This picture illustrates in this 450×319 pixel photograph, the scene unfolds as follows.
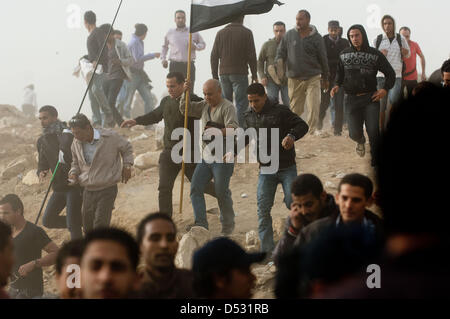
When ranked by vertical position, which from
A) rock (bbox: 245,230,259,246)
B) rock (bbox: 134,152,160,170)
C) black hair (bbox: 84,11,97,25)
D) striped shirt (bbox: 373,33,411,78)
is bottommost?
rock (bbox: 245,230,259,246)

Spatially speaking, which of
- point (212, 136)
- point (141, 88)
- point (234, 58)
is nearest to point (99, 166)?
point (212, 136)

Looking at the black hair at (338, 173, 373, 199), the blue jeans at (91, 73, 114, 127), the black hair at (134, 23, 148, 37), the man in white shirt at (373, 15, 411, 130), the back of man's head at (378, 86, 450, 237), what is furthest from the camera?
the black hair at (134, 23, 148, 37)

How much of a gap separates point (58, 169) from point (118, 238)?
4.37 metres

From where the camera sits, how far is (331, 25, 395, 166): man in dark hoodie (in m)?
7.38

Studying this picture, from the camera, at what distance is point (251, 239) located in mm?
7074

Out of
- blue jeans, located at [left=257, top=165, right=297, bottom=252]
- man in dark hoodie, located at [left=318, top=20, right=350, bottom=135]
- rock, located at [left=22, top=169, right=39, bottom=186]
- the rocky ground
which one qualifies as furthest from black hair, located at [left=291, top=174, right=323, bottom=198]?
rock, located at [left=22, top=169, right=39, bottom=186]

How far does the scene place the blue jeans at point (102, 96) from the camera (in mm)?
10523

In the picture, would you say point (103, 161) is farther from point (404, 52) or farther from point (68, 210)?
point (404, 52)

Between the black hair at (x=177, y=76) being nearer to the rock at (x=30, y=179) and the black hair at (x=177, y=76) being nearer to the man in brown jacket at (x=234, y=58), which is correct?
the man in brown jacket at (x=234, y=58)

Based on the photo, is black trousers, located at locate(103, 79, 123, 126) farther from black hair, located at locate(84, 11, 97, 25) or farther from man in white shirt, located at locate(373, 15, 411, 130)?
man in white shirt, located at locate(373, 15, 411, 130)

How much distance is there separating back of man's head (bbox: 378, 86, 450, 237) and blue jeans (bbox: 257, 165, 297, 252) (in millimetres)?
→ 4687

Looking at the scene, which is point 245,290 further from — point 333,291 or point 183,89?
point 183,89

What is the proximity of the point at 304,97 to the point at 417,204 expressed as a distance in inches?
328
